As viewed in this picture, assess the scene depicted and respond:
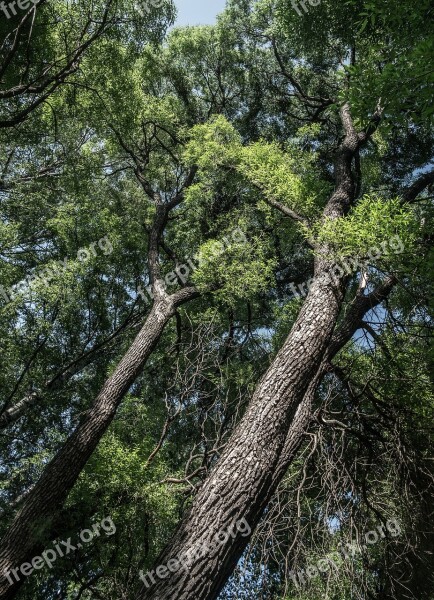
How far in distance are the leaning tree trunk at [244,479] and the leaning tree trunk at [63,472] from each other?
2827 millimetres

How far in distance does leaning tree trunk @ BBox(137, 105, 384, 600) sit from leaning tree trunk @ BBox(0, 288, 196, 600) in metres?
2.83

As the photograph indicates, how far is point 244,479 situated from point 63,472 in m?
3.31

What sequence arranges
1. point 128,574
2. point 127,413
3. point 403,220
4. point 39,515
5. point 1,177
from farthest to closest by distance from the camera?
point 1,177 < point 127,413 < point 128,574 < point 39,515 < point 403,220

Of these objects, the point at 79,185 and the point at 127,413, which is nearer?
the point at 127,413

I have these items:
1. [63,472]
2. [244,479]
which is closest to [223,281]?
[63,472]

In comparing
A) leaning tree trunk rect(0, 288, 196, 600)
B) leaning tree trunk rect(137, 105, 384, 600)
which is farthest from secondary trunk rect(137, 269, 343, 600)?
leaning tree trunk rect(0, 288, 196, 600)

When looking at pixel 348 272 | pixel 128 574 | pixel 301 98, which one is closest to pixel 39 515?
pixel 128 574

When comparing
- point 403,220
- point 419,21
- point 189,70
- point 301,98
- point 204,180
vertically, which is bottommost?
point 403,220

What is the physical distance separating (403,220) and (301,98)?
6603 millimetres

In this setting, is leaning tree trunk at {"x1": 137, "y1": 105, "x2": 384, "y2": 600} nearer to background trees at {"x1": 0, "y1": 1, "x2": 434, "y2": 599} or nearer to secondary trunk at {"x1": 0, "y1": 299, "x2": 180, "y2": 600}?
background trees at {"x1": 0, "y1": 1, "x2": 434, "y2": 599}

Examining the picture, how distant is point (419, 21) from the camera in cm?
466

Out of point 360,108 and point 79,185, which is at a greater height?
point 79,185

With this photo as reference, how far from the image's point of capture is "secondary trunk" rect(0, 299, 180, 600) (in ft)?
16.8

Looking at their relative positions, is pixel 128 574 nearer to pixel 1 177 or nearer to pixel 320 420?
pixel 320 420
